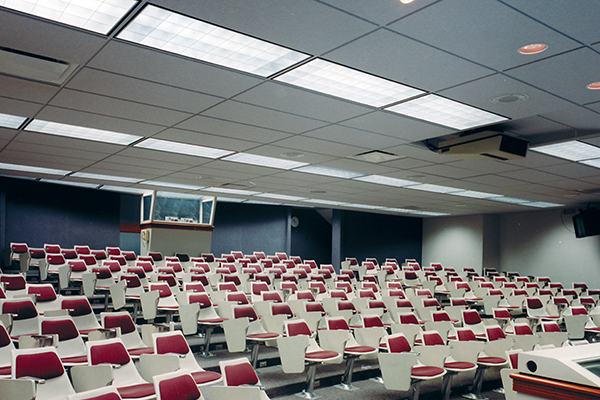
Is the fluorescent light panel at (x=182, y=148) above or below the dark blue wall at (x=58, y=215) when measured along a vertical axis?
above

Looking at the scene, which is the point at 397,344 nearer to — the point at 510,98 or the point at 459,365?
the point at 459,365

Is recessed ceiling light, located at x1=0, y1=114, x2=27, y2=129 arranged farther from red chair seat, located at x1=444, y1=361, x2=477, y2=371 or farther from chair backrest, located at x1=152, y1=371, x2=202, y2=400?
red chair seat, located at x1=444, y1=361, x2=477, y2=371

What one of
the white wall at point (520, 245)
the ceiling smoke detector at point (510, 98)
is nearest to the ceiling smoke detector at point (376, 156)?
the ceiling smoke detector at point (510, 98)

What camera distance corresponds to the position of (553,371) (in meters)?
2.37

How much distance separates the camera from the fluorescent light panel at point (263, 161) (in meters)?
7.94

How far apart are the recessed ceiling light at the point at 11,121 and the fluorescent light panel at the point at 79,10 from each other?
3.17 m

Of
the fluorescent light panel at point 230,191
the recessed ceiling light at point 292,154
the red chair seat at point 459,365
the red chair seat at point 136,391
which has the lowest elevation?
the red chair seat at point 459,365

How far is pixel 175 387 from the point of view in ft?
11.2

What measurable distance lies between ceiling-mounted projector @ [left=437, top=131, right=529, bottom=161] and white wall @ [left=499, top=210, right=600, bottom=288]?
10.9m

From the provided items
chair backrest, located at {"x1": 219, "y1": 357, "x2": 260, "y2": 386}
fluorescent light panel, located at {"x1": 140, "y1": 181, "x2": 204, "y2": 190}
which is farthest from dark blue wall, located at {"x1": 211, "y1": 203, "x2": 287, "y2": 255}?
chair backrest, located at {"x1": 219, "y1": 357, "x2": 260, "y2": 386}

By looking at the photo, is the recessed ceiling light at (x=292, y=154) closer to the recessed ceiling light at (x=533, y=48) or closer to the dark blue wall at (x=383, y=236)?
the recessed ceiling light at (x=533, y=48)

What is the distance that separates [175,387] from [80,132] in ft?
14.5

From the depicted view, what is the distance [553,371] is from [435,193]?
384 inches

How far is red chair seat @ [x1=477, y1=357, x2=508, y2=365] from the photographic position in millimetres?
5543
